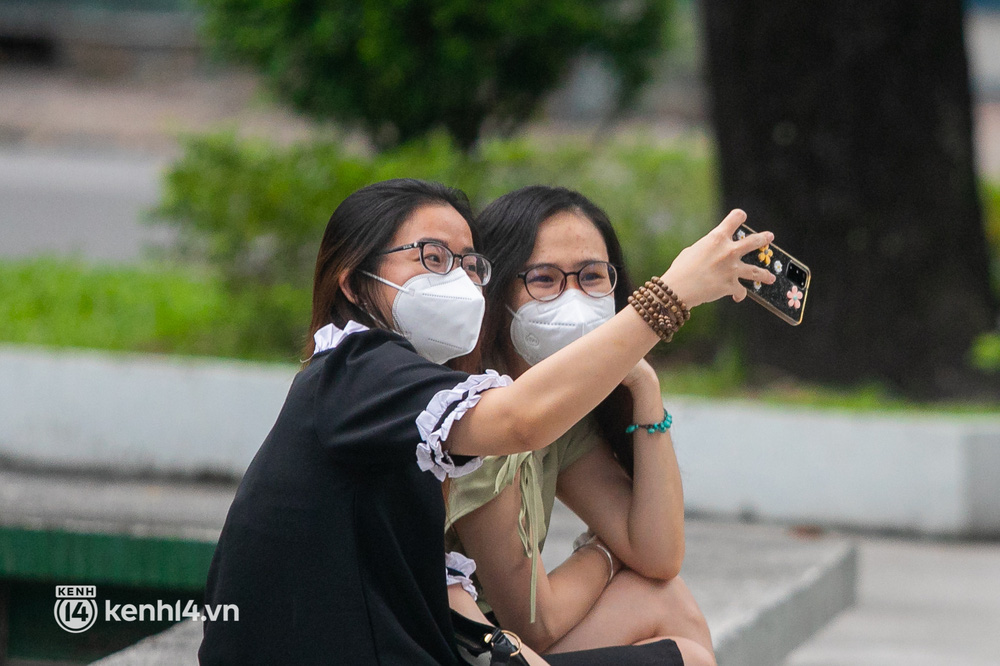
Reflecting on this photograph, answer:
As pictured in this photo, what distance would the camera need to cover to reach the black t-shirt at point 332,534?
1811 mm

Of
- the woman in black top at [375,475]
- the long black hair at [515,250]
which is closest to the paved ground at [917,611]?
the long black hair at [515,250]

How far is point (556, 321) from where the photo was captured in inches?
87.7

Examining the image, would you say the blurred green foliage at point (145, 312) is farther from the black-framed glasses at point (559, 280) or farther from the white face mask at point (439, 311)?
the white face mask at point (439, 311)

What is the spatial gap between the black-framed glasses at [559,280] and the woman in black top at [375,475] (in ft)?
1.33

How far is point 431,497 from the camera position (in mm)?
1855

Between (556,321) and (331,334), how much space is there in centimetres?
45

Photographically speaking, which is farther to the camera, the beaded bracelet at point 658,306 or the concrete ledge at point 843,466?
the concrete ledge at point 843,466

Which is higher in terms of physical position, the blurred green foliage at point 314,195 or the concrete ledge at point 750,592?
the blurred green foliage at point 314,195

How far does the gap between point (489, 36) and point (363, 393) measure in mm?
5179

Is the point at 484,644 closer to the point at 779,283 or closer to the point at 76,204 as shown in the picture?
the point at 779,283

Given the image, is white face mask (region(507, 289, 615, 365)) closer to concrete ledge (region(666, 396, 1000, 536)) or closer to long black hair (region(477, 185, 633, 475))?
long black hair (region(477, 185, 633, 475))

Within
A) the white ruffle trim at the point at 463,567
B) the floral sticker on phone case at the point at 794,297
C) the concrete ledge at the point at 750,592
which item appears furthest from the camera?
the concrete ledge at the point at 750,592

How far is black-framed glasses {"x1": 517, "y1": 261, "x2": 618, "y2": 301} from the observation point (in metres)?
2.27

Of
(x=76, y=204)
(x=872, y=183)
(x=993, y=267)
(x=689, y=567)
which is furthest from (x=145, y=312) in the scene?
(x=76, y=204)
